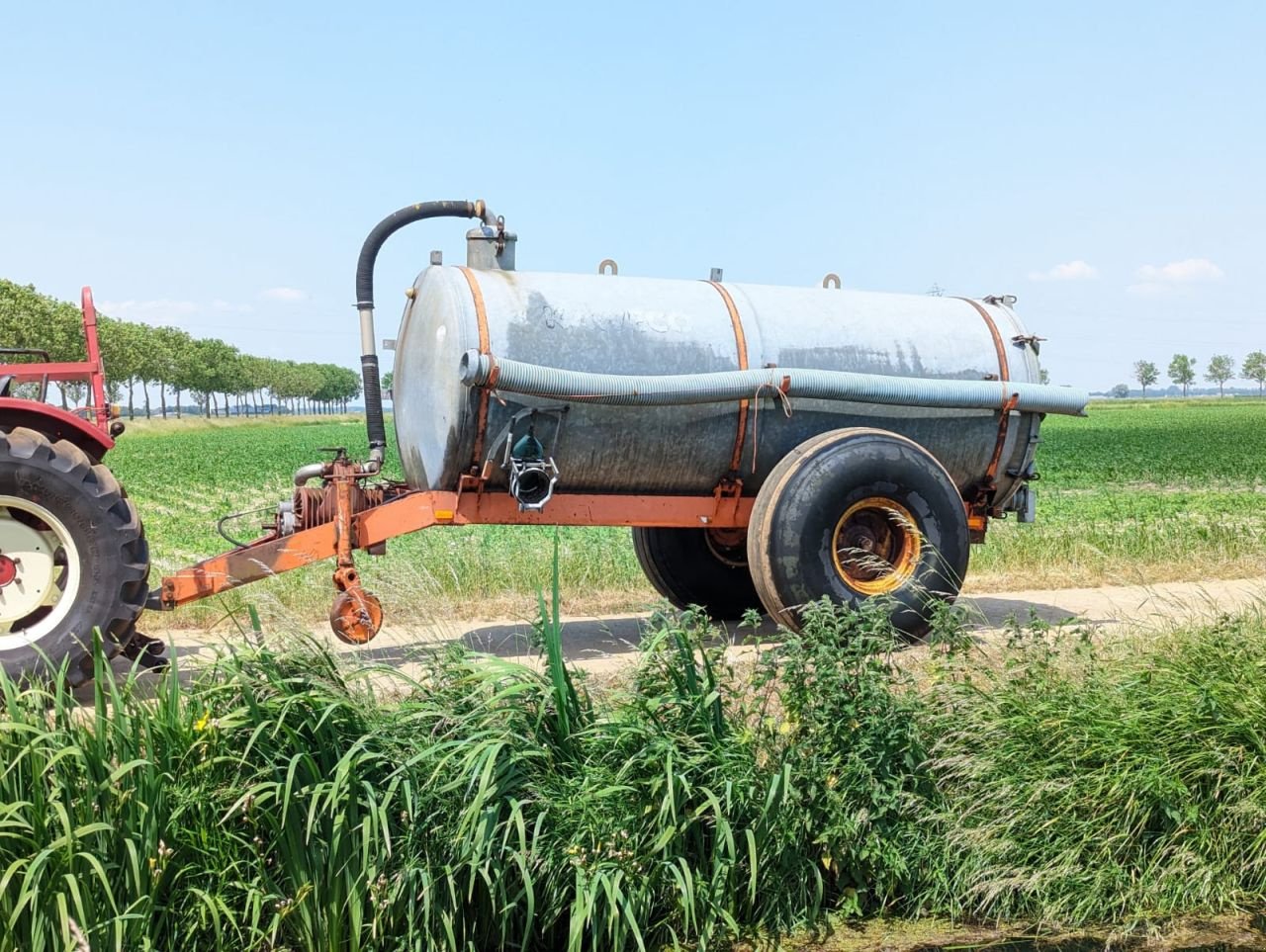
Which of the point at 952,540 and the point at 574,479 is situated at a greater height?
the point at 574,479

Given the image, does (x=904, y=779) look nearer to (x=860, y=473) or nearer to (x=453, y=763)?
(x=453, y=763)

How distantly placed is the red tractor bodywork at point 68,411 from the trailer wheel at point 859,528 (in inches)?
136

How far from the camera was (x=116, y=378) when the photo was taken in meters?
68.2

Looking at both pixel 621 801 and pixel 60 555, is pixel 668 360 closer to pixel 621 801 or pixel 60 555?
pixel 621 801

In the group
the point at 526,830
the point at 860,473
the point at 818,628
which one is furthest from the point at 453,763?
the point at 860,473

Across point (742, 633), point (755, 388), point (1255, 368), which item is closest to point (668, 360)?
point (755, 388)

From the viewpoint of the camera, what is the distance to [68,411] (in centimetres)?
621

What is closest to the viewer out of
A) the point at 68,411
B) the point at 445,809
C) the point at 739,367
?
the point at 445,809

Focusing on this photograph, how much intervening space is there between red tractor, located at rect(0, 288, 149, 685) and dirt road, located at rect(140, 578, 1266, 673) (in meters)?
0.63

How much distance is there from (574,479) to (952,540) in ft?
7.12

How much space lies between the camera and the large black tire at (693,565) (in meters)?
8.20

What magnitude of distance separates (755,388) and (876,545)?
120 centimetres

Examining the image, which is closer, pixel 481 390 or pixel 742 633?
pixel 481 390

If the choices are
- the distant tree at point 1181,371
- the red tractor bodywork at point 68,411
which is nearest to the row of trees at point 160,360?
the red tractor bodywork at point 68,411
